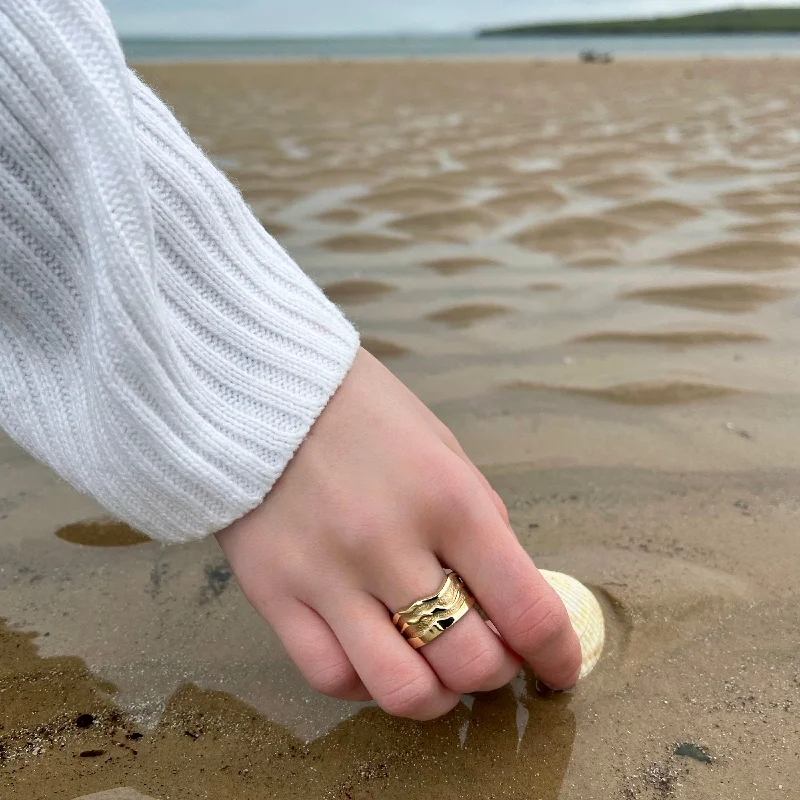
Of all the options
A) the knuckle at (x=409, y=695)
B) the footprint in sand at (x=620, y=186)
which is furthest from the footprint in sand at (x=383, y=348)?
the footprint in sand at (x=620, y=186)

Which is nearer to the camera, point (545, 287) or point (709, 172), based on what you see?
point (545, 287)

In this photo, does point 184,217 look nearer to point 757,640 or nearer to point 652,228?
point 757,640

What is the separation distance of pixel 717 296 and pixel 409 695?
1598 millimetres

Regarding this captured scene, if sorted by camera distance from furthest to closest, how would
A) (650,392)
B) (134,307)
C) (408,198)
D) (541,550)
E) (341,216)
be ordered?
(408,198) < (341,216) < (650,392) < (541,550) < (134,307)

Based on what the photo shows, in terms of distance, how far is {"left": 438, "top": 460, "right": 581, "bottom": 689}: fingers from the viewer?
0.78 metres

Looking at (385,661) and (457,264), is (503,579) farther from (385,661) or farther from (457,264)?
(457,264)

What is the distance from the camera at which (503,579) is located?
782 mm

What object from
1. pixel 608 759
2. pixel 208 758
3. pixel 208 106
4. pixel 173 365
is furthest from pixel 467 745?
pixel 208 106

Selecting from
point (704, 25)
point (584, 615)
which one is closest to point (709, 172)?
point (584, 615)

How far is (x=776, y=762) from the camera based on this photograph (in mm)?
783

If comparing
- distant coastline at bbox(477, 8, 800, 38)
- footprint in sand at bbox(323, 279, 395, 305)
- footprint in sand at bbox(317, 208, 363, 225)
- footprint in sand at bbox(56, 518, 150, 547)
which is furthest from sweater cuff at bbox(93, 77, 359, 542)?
distant coastline at bbox(477, 8, 800, 38)

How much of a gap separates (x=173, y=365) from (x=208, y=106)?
7869mm

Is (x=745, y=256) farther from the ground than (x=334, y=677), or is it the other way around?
(x=334, y=677)

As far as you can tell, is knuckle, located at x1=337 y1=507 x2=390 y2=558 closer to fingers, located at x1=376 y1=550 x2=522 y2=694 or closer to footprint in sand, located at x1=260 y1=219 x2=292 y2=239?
fingers, located at x1=376 y1=550 x2=522 y2=694
